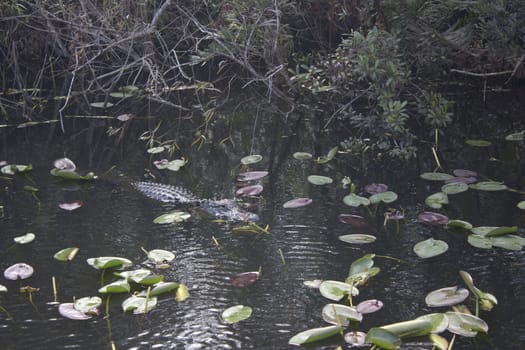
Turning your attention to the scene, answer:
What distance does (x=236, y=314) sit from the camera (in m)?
2.43

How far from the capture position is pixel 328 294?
2523 mm

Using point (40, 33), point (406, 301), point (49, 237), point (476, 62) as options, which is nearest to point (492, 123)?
point (476, 62)

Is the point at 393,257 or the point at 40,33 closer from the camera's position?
the point at 393,257

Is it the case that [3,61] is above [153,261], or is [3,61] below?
above

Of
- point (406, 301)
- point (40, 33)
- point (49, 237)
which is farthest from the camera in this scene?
point (40, 33)

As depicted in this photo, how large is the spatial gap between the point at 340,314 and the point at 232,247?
729 millimetres

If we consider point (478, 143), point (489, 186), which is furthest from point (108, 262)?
point (478, 143)

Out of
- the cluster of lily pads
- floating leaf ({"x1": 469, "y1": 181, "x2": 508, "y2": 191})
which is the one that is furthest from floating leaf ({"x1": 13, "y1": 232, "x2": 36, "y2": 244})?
floating leaf ({"x1": 469, "y1": 181, "x2": 508, "y2": 191})

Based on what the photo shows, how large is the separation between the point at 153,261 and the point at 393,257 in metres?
0.96

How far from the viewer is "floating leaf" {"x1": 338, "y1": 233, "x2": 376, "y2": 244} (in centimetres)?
296

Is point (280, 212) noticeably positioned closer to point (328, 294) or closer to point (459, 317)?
point (328, 294)

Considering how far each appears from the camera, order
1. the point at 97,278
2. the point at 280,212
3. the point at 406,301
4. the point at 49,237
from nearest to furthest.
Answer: the point at 406,301
the point at 97,278
the point at 49,237
the point at 280,212

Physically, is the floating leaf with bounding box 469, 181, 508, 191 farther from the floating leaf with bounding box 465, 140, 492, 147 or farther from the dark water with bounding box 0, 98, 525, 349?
the floating leaf with bounding box 465, 140, 492, 147

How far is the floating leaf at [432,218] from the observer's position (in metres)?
3.12
